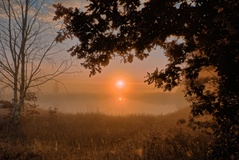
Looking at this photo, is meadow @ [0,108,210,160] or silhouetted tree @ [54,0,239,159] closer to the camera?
silhouetted tree @ [54,0,239,159]

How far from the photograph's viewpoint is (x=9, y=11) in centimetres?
1575

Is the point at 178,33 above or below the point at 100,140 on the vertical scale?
above

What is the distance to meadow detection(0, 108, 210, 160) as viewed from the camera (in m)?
7.64

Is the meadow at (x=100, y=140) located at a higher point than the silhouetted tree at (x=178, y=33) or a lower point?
lower

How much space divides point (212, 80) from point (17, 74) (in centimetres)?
1270

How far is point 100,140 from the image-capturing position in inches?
477

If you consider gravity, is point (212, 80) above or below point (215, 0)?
below

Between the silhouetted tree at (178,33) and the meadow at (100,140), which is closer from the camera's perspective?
the silhouetted tree at (178,33)

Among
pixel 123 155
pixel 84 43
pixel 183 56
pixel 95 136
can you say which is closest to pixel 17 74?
pixel 95 136

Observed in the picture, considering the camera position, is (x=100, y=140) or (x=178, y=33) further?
(x=100, y=140)

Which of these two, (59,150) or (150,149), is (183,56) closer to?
(150,149)

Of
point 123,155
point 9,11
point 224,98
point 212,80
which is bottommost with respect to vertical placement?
point 123,155

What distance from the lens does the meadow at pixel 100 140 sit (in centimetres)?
764

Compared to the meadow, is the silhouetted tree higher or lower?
higher
